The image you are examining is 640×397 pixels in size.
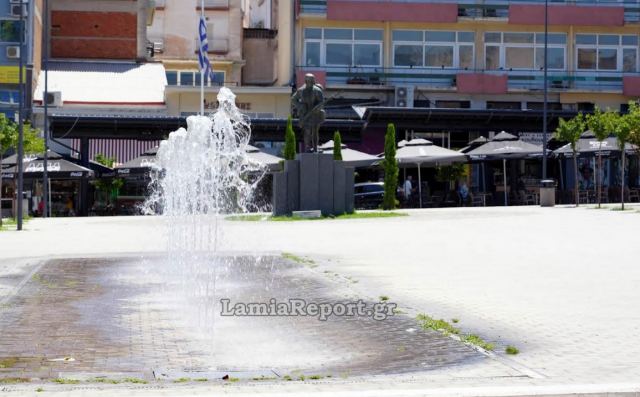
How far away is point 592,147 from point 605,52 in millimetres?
16673

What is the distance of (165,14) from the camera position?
2778 inches

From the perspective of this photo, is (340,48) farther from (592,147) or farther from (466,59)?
(592,147)

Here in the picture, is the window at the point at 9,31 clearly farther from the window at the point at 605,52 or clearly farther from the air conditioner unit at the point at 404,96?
the window at the point at 605,52

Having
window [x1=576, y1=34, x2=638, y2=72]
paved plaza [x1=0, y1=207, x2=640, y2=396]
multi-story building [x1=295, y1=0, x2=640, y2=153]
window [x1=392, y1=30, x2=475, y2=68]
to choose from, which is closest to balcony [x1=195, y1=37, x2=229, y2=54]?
multi-story building [x1=295, y1=0, x2=640, y2=153]

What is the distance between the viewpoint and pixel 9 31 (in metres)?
57.2

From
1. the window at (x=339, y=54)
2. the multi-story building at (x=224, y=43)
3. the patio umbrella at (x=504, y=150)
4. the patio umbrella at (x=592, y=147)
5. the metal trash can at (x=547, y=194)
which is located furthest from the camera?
the multi-story building at (x=224, y=43)

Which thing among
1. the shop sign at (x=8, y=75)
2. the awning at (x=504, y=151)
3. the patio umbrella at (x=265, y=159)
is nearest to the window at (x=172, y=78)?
the shop sign at (x=8, y=75)

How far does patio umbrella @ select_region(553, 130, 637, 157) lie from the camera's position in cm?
4488

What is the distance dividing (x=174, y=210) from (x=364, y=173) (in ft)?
117

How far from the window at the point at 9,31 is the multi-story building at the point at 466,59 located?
14.0 meters

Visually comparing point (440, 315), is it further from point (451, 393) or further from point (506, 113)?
point (506, 113)

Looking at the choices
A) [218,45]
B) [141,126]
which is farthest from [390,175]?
[218,45]

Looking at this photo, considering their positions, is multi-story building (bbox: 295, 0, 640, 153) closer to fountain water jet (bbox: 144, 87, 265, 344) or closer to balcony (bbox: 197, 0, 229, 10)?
balcony (bbox: 197, 0, 229, 10)

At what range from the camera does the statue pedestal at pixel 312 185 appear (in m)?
35.0
